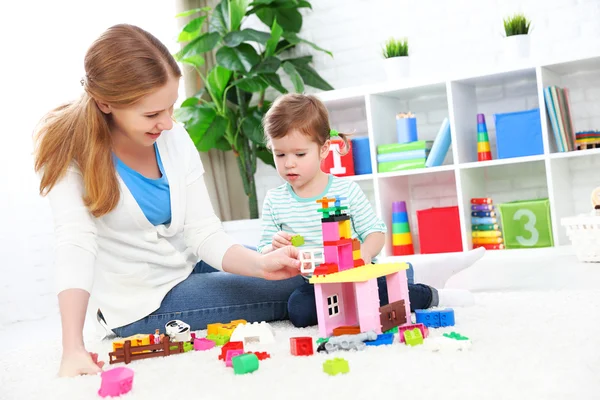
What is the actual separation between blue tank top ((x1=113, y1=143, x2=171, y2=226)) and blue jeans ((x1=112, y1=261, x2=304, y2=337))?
0.19 m

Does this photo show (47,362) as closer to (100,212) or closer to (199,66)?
(100,212)

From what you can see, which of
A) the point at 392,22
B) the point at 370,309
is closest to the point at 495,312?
the point at 370,309

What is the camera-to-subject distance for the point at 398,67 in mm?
3336

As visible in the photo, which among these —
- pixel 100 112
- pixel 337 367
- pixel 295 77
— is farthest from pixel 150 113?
pixel 295 77

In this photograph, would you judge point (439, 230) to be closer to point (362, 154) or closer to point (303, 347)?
point (362, 154)

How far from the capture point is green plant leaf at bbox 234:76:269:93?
3.43 meters

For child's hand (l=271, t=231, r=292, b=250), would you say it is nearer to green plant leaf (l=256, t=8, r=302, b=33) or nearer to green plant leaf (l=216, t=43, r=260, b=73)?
green plant leaf (l=216, t=43, r=260, b=73)

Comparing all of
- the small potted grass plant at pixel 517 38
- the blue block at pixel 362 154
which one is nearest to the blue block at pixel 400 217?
the blue block at pixel 362 154

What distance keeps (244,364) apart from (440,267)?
1.08m

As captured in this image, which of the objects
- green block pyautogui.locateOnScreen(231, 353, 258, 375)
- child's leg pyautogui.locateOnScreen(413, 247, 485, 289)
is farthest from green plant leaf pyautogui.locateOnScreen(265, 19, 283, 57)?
green block pyautogui.locateOnScreen(231, 353, 258, 375)

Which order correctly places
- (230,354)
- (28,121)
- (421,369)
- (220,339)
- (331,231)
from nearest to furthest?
(421,369)
(230,354)
(331,231)
(220,339)
(28,121)

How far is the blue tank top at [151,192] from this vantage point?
1747mm

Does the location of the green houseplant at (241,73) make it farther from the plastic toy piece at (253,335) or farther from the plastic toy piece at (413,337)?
the plastic toy piece at (413,337)

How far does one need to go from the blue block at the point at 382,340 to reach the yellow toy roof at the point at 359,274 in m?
0.11
